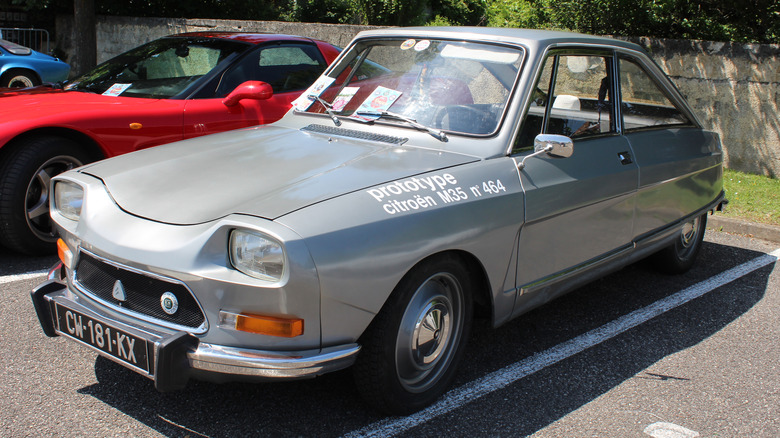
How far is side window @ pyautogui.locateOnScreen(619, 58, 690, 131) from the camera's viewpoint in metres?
4.09

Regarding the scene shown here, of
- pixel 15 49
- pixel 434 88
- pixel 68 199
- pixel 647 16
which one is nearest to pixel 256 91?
pixel 434 88

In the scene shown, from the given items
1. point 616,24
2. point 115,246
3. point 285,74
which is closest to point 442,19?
point 616,24

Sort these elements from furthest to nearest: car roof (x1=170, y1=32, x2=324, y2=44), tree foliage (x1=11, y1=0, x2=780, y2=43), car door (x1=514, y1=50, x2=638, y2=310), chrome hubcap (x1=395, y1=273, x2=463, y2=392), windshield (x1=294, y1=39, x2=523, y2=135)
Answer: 1. tree foliage (x1=11, y1=0, x2=780, y2=43)
2. car roof (x1=170, y1=32, x2=324, y2=44)
3. windshield (x1=294, y1=39, x2=523, y2=135)
4. car door (x1=514, y1=50, x2=638, y2=310)
5. chrome hubcap (x1=395, y1=273, x2=463, y2=392)

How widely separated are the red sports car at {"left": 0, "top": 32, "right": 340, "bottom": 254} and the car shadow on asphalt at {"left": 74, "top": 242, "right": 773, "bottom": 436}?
69.1 inches

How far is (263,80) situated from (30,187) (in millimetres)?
A: 1935

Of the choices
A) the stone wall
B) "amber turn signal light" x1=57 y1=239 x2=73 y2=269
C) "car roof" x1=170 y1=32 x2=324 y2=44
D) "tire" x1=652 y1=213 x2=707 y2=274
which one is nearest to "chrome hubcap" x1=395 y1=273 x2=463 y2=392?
"amber turn signal light" x1=57 y1=239 x2=73 y2=269

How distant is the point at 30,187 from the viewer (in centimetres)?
448

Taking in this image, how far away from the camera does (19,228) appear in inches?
175

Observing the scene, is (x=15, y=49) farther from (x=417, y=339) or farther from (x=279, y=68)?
(x=417, y=339)

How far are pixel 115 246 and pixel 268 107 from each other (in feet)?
10.1

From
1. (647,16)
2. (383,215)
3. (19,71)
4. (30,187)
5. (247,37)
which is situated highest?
(647,16)

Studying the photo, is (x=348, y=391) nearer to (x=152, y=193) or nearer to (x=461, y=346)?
(x=461, y=346)

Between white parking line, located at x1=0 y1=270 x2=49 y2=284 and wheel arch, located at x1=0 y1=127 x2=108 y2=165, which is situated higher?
wheel arch, located at x1=0 y1=127 x2=108 y2=165

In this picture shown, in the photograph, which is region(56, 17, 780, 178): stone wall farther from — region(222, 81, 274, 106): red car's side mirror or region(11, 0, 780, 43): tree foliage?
region(222, 81, 274, 106): red car's side mirror
